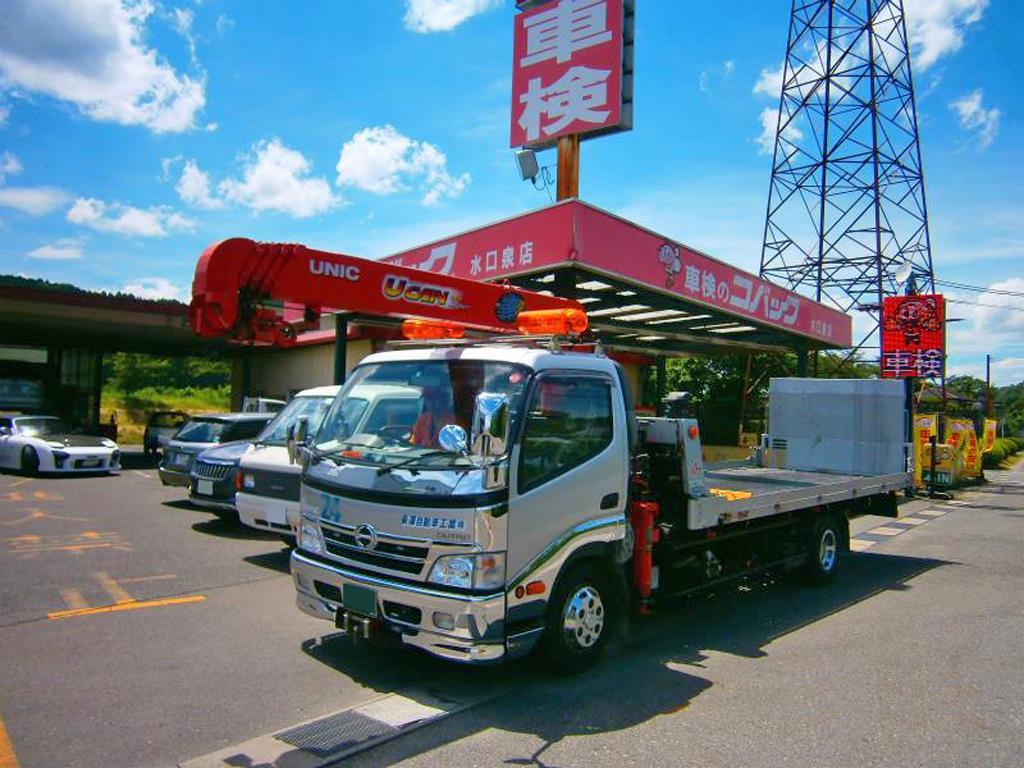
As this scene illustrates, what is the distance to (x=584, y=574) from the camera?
5078mm

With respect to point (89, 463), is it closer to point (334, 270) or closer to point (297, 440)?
point (334, 270)

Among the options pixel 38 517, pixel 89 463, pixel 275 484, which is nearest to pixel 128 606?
pixel 275 484

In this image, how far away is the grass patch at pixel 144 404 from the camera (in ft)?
121

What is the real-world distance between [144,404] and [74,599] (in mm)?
44150

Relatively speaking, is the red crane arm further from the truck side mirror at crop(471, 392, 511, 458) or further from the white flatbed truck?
the truck side mirror at crop(471, 392, 511, 458)

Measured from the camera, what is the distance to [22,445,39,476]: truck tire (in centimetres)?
1563

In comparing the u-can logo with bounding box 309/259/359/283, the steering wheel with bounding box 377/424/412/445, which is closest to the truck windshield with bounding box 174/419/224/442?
the u-can logo with bounding box 309/259/359/283

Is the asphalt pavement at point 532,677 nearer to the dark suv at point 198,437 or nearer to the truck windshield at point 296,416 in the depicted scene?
the truck windshield at point 296,416

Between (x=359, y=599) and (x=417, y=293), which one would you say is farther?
(x=417, y=293)

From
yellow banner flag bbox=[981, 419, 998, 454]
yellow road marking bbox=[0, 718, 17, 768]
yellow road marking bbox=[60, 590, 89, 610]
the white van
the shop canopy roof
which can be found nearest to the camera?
yellow road marking bbox=[0, 718, 17, 768]

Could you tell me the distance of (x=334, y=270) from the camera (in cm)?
695

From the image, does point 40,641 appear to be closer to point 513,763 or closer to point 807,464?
point 513,763

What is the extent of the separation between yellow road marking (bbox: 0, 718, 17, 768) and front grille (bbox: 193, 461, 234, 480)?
5826mm

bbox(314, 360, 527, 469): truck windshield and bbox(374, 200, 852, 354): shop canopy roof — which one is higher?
bbox(374, 200, 852, 354): shop canopy roof
